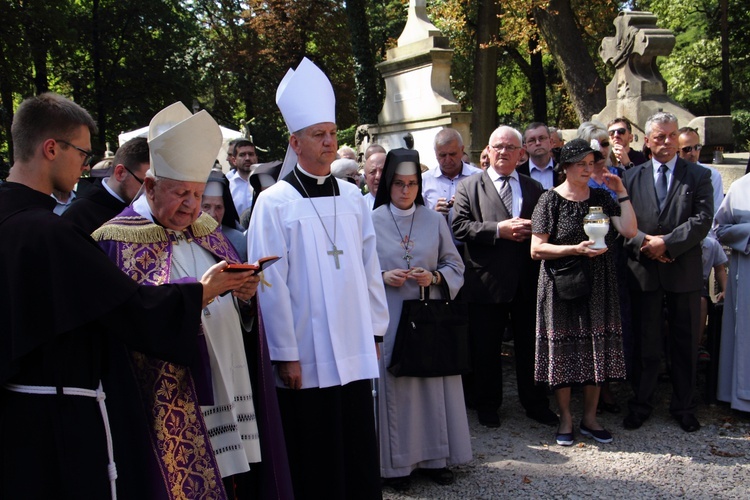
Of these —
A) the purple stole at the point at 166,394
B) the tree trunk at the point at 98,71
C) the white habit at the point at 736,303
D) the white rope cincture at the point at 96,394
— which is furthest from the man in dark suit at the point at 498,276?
the tree trunk at the point at 98,71

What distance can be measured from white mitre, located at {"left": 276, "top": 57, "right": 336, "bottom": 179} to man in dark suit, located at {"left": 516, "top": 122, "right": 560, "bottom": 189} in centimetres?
307

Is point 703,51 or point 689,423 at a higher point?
point 703,51

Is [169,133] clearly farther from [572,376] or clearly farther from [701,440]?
[701,440]

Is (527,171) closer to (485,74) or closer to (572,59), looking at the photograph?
(572,59)

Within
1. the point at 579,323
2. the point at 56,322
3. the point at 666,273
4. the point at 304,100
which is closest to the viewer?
the point at 56,322

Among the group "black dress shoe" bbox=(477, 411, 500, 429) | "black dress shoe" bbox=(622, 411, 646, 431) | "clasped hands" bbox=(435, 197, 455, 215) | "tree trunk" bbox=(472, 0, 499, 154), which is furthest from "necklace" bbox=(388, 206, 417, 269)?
"tree trunk" bbox=(472, 0, 499, 154)

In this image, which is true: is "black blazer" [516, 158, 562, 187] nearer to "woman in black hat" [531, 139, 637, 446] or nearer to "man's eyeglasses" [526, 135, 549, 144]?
"man's eyeglasses" [526, 135, 549, 144]

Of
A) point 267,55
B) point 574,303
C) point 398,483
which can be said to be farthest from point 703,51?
point 398,483

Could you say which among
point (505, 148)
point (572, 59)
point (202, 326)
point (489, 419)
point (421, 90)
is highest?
point (572, 59)

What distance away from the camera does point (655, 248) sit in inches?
208

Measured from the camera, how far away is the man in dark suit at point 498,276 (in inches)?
217

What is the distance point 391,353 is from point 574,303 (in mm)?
1409

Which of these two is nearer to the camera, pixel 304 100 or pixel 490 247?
pixel 304 100

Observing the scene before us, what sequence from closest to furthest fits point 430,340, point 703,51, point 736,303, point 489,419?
point 430,340 < point 489,419 < point 736,303 < point 703,51
